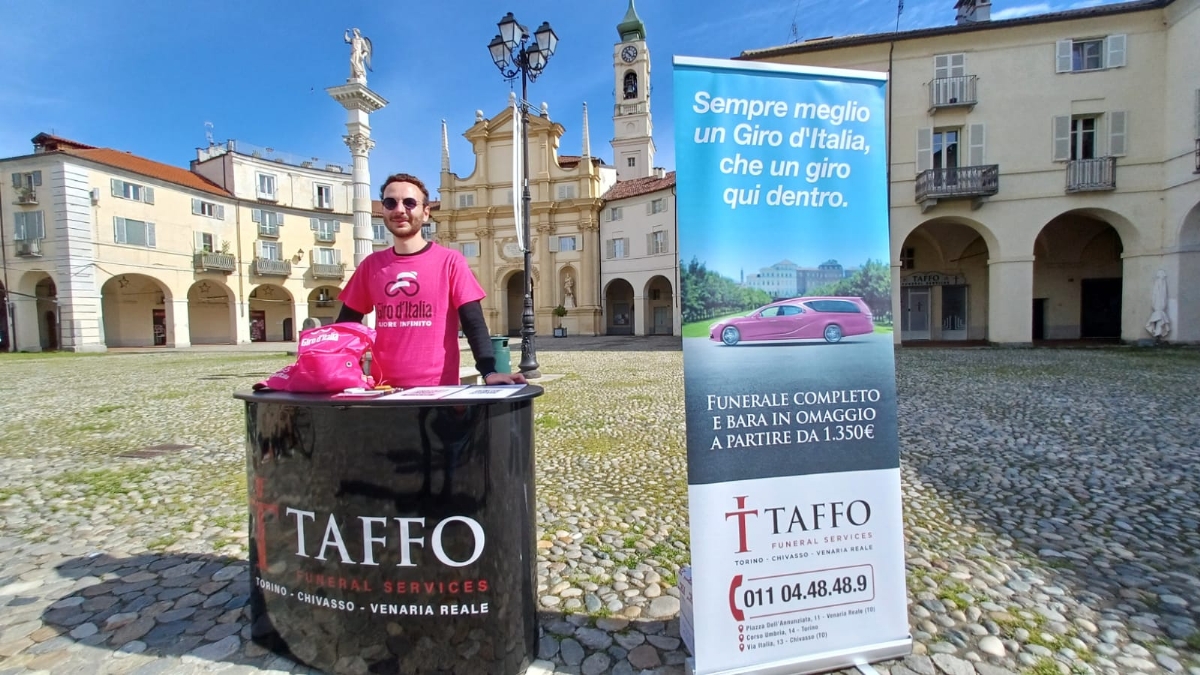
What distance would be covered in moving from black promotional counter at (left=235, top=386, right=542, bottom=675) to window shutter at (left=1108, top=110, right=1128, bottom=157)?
81.5 ft

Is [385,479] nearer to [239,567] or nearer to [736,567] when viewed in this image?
[736,567]

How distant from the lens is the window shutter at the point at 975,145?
18.8m

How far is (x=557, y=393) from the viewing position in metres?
9.80

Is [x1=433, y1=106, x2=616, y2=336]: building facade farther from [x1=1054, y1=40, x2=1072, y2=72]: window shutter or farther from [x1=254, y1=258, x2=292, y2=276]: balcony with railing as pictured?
[x1=1054, y1=40, x2=1072, y2=72]: window shutter

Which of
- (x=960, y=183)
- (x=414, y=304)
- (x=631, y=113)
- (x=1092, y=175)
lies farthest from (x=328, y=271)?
(x=1092, y=175)

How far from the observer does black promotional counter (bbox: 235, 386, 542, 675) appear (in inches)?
76.4

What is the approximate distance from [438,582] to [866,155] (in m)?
2.46

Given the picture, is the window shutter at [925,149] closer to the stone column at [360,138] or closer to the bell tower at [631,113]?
the stone column at [360,138]

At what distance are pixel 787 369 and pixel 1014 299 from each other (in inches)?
869

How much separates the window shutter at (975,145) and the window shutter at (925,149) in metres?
1.23

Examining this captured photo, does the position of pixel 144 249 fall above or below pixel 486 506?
above

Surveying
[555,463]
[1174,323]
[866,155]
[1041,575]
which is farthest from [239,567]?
[1174,323]

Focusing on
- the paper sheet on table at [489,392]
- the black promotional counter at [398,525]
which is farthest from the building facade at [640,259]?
the black promotional counter at [398,525]

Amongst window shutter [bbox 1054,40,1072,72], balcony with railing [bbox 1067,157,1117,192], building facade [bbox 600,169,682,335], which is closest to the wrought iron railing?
balcony with railing [bbox 1067,157,1117,192]
